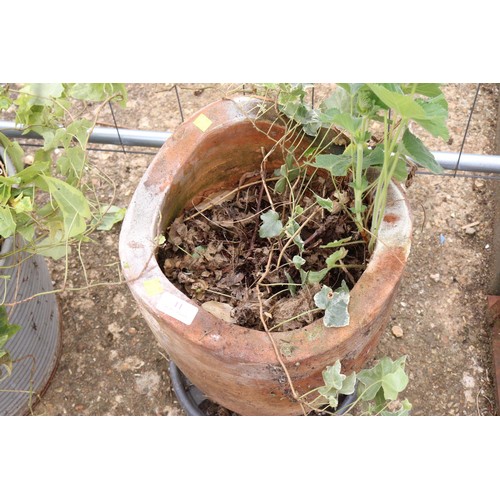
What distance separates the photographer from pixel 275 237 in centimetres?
141

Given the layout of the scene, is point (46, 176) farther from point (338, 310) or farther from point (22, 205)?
point (338, 310)

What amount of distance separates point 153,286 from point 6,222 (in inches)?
13.4

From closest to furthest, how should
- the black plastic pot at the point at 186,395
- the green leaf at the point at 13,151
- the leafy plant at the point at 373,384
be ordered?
the leafy plant at the point at 373,384
the green leaf at the point at 13,151
the black plastic pot at the point at 186,395

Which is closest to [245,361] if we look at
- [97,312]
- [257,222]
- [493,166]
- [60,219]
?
[257,222]

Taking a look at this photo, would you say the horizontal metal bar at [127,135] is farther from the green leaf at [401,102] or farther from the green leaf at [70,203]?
the green leaf at [401,102]

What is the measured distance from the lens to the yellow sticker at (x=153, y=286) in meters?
1.14

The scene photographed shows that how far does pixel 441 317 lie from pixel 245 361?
1031 millimetres

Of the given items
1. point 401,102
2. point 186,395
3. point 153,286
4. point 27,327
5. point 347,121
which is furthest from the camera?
point 186,395

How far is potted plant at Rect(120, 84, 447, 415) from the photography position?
109 cm

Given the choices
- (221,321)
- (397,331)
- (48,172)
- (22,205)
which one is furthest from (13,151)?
(397,331)

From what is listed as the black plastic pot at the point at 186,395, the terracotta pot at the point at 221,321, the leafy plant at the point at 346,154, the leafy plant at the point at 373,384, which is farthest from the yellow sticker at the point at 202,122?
the black plastic pot at the point at 186,395

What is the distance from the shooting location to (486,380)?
1849mm

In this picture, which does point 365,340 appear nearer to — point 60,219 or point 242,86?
point 242,86

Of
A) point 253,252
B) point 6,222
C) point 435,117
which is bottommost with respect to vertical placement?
point 253,252
